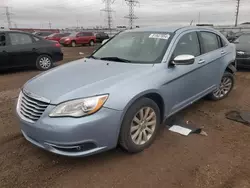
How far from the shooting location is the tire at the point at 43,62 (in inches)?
338

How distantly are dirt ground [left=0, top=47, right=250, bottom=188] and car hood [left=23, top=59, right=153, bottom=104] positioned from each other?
0.85m

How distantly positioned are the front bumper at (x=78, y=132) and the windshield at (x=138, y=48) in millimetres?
1164

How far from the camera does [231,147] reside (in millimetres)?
3178

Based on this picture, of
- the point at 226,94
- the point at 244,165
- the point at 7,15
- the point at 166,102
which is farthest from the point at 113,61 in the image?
the point at 7,15

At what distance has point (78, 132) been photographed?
2.38 m

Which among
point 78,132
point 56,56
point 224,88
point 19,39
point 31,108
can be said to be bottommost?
point 224,88

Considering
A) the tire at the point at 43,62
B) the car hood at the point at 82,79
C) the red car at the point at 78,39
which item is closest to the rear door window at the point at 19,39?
the tire at the point at 43,62

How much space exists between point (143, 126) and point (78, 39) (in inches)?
934

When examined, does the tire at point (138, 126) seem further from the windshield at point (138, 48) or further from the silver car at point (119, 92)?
the windshield at point (138, 48)

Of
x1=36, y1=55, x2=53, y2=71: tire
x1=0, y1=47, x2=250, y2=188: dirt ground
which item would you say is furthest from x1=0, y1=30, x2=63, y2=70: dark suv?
x1=0, y1=47, x2=250, y2=188: dirt ground

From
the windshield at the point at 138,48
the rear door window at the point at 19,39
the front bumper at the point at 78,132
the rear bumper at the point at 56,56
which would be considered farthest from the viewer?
the rear bumper at the point at 56,56

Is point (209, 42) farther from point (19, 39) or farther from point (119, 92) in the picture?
point (19, 39)

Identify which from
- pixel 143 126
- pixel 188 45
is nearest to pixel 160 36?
pixel 188 45

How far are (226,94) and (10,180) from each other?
4587 millimetres
